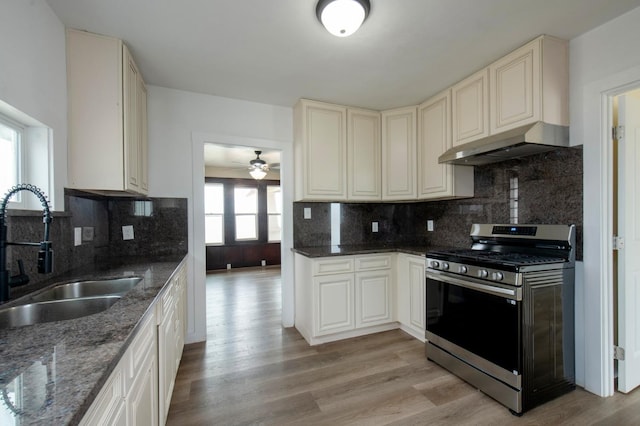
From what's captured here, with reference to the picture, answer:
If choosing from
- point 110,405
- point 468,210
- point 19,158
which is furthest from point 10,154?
point 468,210

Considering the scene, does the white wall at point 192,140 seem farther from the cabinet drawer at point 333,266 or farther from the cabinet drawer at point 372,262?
the cabinet drawer at point 372,262

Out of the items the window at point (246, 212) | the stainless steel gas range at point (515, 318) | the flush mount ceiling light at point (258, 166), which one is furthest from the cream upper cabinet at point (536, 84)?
the window at point (246, 212)

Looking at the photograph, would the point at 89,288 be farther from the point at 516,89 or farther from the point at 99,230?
the point at 516,89

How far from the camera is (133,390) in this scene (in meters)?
0.99

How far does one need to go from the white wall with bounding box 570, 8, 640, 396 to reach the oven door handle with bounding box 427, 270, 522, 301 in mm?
650

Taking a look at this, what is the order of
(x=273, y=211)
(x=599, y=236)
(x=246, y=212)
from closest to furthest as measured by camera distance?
(x=599, y=236) → (x=246, y=212) → (x=273, y=211)

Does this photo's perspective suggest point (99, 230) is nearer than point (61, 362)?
No

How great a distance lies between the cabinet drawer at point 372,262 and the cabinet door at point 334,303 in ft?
0.46

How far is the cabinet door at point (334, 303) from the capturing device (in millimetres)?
2643

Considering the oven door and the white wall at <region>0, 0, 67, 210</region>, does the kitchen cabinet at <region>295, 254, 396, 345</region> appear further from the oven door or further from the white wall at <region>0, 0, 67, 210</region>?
the white wall at <region>0, 0, 67, 210</region>

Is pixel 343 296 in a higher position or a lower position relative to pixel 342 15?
lower

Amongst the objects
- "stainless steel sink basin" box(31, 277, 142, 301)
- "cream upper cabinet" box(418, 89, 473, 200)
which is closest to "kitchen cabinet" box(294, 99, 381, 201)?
"cream upper cabinet" box(418, 89, 473, 200)

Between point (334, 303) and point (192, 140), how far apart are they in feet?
6.98

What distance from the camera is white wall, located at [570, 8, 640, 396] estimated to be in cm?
181
